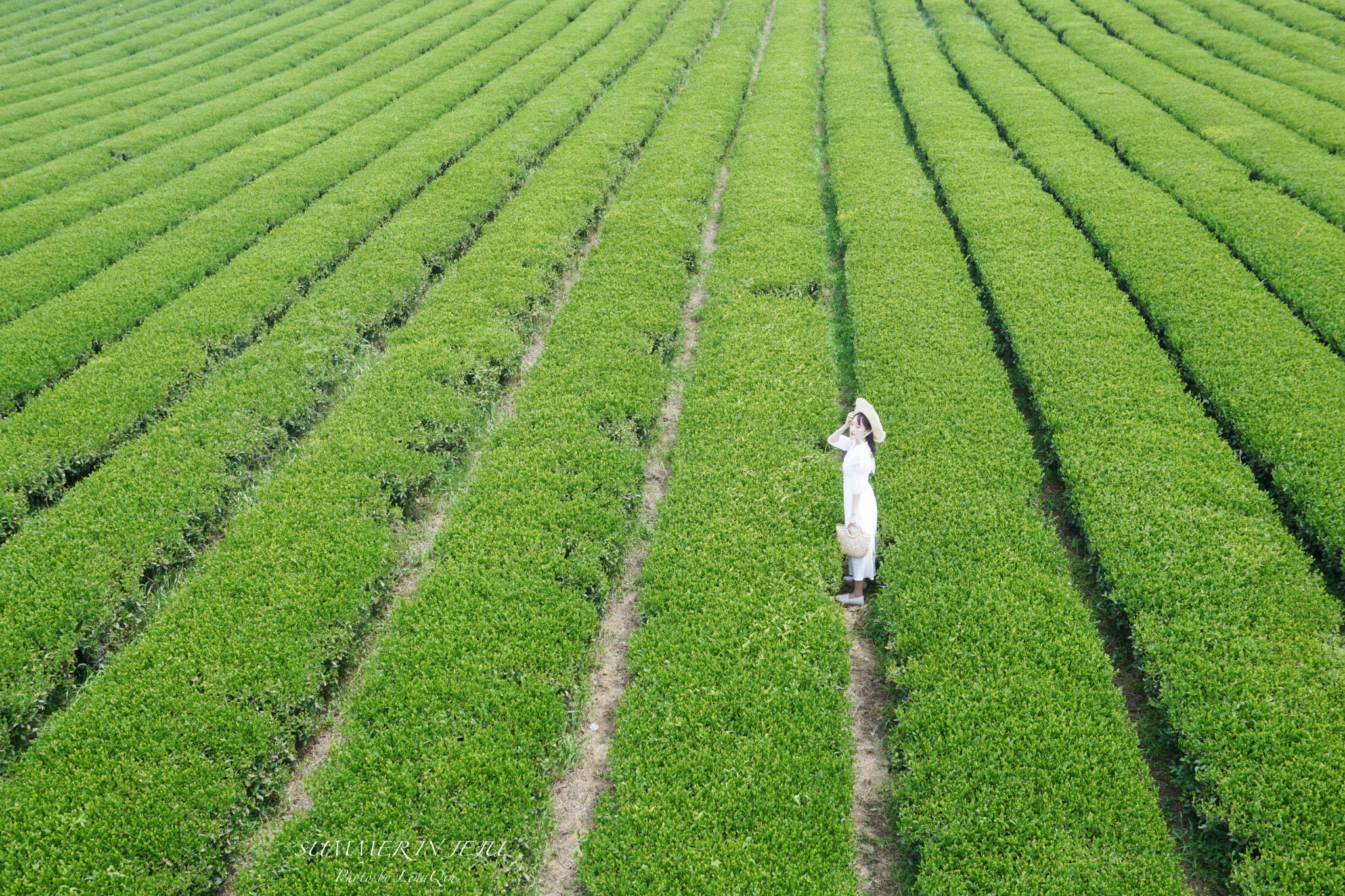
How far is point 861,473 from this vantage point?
9.86 metres

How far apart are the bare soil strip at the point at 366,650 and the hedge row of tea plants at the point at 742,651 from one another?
3.36 m

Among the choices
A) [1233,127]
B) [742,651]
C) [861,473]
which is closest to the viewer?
[742,651]

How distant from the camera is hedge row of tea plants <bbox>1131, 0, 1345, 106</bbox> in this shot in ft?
93.5

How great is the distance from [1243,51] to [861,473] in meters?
36.9

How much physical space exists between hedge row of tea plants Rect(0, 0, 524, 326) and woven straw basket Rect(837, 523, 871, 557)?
1623 centimetres

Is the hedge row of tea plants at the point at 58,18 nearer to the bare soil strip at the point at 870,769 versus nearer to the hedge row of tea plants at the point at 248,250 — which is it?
the hedge row of tea plants at the point at 248,250

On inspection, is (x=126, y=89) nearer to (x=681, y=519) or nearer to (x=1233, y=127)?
(x=681, y=519)

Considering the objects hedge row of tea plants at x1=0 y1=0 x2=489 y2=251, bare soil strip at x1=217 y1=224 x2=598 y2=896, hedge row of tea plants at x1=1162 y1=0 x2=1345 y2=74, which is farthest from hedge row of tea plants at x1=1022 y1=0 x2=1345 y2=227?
hedge row of tea plants at x1=0 y1=0 x2=489 y2=251

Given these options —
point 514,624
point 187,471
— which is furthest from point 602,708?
point 187,471

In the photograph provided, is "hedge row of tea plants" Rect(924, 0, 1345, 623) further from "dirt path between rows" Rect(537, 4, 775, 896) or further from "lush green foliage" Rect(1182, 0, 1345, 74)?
"lush green foliage" Rect(1182, 0, 1345, 74)

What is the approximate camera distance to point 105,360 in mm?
15305

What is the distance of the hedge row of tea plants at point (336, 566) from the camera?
761 centimetres

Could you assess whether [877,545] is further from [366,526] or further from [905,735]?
[366,526]

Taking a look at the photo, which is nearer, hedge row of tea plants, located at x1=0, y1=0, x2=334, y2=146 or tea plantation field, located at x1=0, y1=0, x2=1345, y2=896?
tea plantation field, located at x1=0, y1=0, x2=1345, y2=896
